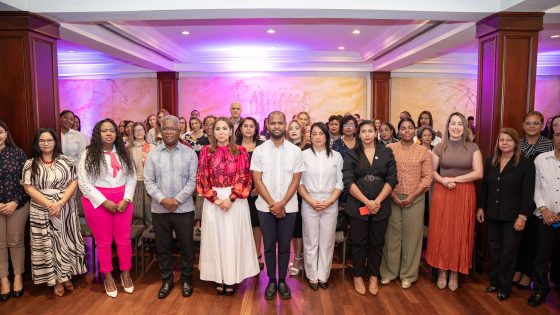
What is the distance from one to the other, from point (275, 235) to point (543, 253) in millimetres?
2471

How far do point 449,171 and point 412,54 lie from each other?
4.25 m

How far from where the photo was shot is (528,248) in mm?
3969

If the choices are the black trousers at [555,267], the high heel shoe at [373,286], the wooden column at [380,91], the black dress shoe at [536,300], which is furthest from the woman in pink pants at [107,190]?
the wooden column at [380,91]

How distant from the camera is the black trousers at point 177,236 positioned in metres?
3.78

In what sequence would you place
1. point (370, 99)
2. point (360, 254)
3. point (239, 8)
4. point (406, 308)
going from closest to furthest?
point (406, 308) → point (360, 254) → point (239, 8) → point (370, 99)

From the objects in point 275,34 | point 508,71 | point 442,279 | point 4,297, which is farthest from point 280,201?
point 275,34

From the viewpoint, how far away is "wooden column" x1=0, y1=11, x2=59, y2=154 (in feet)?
13.9

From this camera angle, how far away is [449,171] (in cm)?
390

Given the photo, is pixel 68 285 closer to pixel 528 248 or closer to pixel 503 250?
pixel 503 250

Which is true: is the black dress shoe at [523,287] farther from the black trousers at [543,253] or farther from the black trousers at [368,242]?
the black trousers at [368,242]

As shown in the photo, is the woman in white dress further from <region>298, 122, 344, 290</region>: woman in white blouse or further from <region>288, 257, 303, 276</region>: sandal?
<region>288, 257, 303, 276</region>: sandal

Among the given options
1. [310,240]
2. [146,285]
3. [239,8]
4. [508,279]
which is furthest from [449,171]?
[146,285]

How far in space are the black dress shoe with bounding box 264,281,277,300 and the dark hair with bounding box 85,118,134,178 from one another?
173 cm

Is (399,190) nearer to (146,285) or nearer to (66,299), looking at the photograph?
(146,285)
